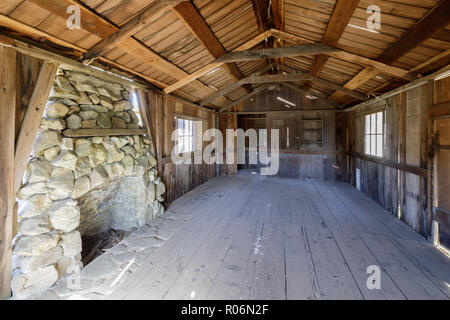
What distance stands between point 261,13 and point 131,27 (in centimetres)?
188

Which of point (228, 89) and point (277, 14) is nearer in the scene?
point (277, 14)

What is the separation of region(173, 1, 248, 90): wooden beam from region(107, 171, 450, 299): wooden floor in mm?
2750

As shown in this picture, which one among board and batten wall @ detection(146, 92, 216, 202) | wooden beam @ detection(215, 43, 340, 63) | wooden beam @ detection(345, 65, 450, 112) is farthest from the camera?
board and batten wall @ detection(146, 92, 216, 202)

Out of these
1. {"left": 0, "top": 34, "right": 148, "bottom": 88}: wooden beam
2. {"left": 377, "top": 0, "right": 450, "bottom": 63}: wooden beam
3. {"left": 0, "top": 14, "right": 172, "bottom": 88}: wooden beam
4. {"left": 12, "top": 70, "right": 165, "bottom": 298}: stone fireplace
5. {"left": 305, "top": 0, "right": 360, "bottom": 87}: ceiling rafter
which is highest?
{"left": 305, "top": 0, "right": 360, "bottom": 87}: ceiling rafter

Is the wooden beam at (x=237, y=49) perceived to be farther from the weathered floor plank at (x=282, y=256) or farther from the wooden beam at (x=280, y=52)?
the weathered floor plank at (x=282, y=256)

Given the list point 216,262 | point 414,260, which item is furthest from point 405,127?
point 216,262

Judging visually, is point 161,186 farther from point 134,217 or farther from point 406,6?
point 406,6

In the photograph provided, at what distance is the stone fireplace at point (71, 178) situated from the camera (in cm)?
191

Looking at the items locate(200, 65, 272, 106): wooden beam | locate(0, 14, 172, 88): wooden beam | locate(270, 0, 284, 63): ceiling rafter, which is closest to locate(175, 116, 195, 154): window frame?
locate(200, 65, 272, 106): wooden beam

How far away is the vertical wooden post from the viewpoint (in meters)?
1.73

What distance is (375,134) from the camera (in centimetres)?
468

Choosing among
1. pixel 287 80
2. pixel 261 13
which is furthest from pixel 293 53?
pixel 287 80

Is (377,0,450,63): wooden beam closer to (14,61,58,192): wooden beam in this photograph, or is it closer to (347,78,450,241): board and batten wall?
(347,78,450,241): board and batten wall

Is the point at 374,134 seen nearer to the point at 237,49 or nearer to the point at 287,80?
the point at 287,80
